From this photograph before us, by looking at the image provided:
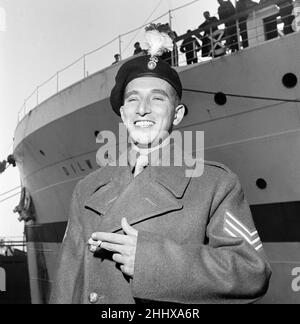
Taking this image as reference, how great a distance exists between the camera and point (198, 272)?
1184mm

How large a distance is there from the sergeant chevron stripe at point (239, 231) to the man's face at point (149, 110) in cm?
44

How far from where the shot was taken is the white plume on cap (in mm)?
1634

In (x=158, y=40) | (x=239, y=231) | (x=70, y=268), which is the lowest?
(x=70, y=268)

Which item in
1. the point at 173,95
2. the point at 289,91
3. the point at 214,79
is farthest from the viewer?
the point at 214,79

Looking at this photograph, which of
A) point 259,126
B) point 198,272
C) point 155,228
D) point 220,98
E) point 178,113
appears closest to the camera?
point 198,272

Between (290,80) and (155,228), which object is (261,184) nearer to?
(290,80)

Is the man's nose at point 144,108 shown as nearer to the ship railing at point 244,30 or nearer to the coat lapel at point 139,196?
the coat lapel at point 139,196

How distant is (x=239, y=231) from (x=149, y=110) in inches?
23.2

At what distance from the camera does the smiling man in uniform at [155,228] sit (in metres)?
1.19

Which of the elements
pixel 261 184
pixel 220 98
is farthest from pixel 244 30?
pixel 261 184
